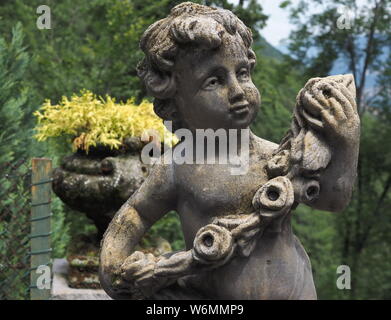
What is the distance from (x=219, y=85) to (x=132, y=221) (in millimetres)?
739

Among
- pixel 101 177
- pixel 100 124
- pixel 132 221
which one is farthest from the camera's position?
pixel 100 124

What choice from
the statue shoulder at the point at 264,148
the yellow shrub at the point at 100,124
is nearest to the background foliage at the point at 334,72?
the yellow shrub at the point at 100,124

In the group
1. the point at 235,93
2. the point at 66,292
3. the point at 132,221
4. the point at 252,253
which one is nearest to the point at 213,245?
the point at 252,253

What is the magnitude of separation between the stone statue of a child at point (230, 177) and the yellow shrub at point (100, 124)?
379 centimetres

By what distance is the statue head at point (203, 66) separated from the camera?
283 cm

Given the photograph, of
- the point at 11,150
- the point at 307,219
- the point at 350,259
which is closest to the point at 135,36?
the point at 11,150

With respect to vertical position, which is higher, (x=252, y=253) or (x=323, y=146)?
(x=323, y=146)

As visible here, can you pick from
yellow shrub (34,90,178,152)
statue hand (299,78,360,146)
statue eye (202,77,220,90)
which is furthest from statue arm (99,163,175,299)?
yellow shrub (34,90,178,152)

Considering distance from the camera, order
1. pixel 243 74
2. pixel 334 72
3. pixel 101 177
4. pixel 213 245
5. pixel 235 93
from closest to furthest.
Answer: pixel 213 245 < pixel 235 93 < pixel 243 74 < pixel 101 177 < pixel 334 72

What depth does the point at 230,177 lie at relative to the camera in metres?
2.87

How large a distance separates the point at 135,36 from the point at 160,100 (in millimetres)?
7004

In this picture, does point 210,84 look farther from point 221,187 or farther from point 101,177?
point 101,177

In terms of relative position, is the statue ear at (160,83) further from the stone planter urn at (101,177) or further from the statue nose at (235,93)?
the stone planter urn at (101,177)

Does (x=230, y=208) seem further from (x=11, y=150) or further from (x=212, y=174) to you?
(x=11, y=150)
